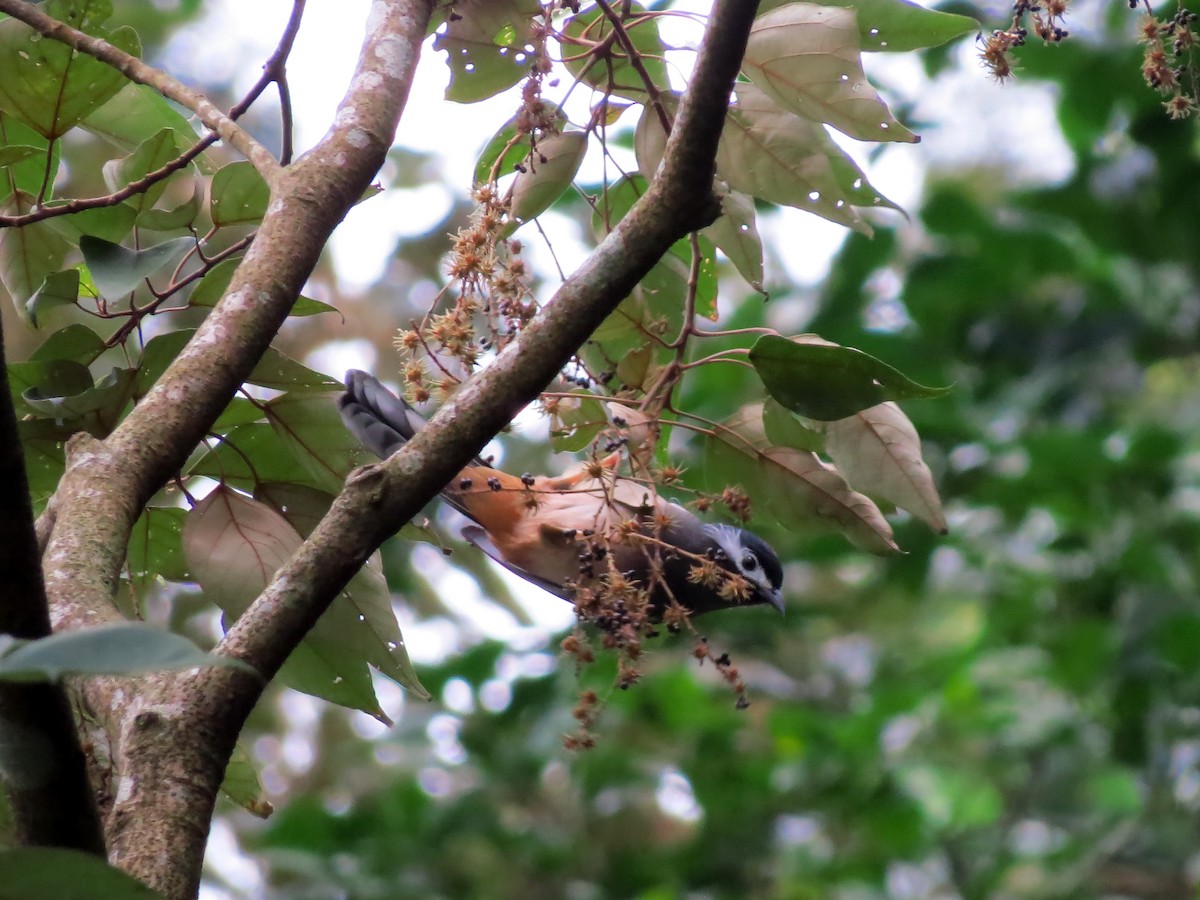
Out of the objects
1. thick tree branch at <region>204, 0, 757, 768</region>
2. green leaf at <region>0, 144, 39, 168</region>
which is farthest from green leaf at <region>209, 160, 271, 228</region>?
thick tree branch at <region>204, 0, 757, 768</region>

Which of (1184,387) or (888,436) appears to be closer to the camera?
(888,436)

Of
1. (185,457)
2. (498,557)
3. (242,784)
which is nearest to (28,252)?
(185,457)

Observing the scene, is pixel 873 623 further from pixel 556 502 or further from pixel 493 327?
pixel 493 327

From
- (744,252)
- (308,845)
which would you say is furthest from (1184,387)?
(744,252)

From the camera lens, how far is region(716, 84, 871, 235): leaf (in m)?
1.79

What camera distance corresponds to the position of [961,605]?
7918 mm

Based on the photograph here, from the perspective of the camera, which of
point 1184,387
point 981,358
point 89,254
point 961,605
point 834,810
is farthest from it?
point 961,605

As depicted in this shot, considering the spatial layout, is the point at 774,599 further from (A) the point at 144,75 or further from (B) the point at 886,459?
(A) the point at 144,75

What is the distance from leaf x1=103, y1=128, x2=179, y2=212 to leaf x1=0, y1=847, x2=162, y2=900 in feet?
3.73

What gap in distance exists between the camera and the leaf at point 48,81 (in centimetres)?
168

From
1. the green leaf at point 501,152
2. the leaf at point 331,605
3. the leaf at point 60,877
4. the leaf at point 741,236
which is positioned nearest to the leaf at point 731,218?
the leaf at point 741,236

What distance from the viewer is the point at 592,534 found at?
1.80m

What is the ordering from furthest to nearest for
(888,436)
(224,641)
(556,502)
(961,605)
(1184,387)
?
(961,605) < (1184,387) < (556,502) < (888,436) < (224,641)

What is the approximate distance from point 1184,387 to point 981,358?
9.23 ft
